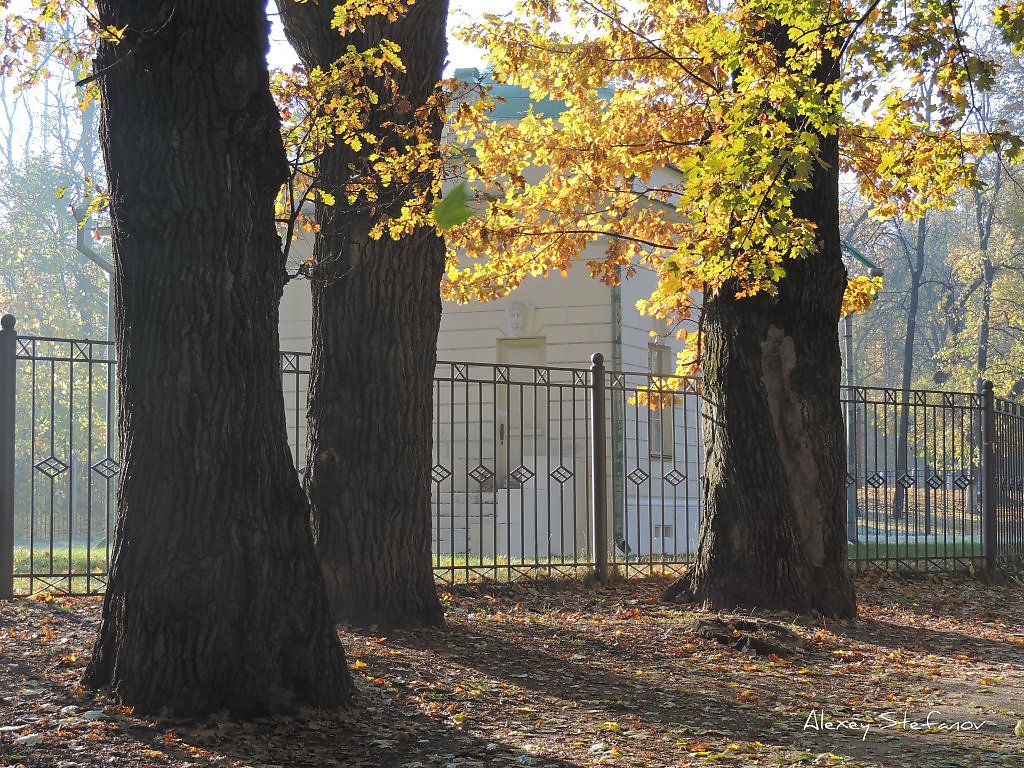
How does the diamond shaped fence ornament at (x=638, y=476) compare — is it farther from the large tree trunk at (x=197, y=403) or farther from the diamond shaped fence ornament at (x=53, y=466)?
the large tree trunk at (x=197, y=403)

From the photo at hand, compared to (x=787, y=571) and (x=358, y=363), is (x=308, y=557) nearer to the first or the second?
(x=358, y=363)

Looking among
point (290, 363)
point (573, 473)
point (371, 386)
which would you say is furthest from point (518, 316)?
point (371, 386)

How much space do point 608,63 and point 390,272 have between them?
4.38m

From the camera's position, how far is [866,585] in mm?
13766

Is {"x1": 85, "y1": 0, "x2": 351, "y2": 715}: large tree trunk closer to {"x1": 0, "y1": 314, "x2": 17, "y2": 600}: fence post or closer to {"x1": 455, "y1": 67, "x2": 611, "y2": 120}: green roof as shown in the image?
{"x1": 0, "y1": 314, "x2": 17, "y2": 600}: fence post

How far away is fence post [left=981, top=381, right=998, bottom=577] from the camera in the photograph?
610 inches

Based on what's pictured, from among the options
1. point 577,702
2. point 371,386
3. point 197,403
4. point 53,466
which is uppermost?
point 371,386

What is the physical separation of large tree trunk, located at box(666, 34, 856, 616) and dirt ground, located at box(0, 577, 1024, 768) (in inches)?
15.6

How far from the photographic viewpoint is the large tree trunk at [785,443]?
1033 cm

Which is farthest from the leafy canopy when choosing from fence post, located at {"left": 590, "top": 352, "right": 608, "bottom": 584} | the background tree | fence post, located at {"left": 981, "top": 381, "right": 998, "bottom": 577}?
fence post, located at {"left": 981, "top": 381, "right": 998, "bottom": 577}

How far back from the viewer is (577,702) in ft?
22.3

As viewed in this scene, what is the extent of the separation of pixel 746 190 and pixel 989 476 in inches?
354

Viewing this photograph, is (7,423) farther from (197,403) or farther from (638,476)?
(638,476)

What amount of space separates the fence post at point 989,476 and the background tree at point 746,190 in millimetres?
4021
